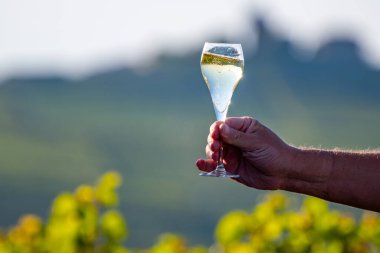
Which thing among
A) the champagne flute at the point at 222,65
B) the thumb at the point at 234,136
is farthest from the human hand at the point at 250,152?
the champagne flute at the point at 222,65

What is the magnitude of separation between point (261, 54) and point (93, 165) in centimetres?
1501

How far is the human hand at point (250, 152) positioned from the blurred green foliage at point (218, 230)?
7.94 feet

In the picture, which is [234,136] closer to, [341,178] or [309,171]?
[309,171]

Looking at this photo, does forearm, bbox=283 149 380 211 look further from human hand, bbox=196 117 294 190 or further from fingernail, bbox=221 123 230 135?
fingernail, bbox=221 123 230 135

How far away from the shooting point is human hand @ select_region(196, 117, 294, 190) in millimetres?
4199

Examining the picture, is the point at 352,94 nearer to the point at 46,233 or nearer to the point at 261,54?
the point at 261,54

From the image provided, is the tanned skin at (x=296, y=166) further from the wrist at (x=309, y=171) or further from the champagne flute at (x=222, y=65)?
the champagne flute at (x=222, y=65)

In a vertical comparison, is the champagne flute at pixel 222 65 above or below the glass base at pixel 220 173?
above

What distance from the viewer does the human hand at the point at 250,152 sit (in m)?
4.20

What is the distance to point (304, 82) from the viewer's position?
58.9 m

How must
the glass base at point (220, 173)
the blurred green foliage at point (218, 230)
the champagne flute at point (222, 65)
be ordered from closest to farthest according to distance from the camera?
the champagne flute at point (222, 65), the glass base at point (220, 173), the blurred green foliage at point (218, 230)

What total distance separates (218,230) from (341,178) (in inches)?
109

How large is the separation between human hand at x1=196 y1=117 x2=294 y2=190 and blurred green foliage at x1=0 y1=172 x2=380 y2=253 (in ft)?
7.94

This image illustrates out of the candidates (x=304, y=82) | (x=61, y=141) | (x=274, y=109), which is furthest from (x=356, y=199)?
(x=304, y=82)
